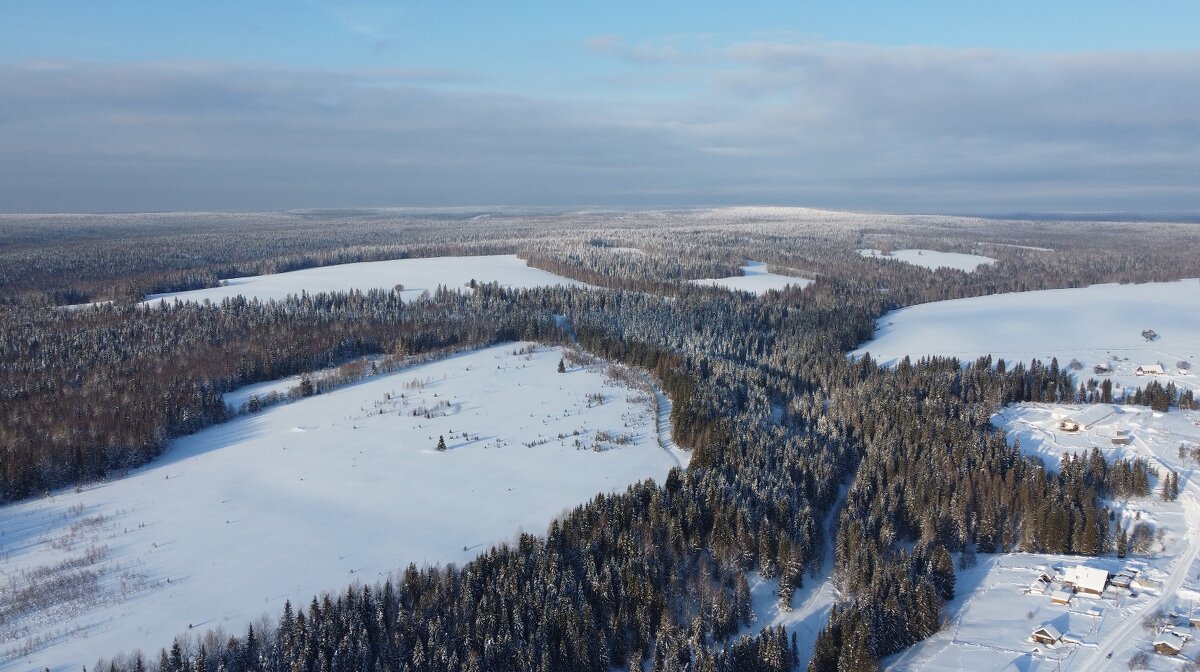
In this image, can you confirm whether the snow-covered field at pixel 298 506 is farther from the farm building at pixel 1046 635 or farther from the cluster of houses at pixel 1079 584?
the farm building at pixel 1046 635

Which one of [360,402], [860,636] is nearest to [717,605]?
[860,636]

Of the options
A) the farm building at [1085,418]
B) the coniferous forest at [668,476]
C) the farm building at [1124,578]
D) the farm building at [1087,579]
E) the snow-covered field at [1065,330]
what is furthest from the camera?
the snow-covered field at [1065,330]

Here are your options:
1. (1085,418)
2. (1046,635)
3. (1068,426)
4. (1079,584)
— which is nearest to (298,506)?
(1046,635)

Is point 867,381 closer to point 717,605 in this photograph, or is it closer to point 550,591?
point 717,605

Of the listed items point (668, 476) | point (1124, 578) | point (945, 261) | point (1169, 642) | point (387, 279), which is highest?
point (945, 261)

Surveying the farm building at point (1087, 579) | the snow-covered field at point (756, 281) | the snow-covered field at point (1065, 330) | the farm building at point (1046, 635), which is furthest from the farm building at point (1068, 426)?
the snow-covered field at point (756, 281)

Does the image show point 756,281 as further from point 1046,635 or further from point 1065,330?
point 1046,635
